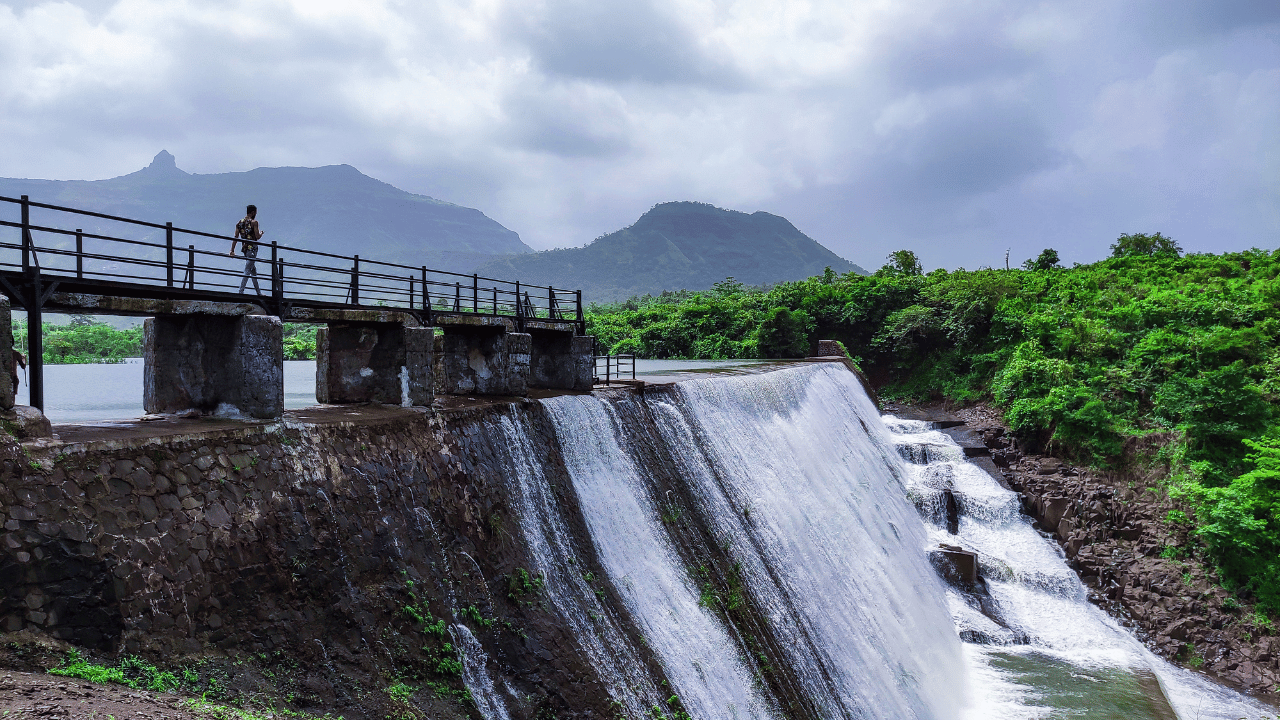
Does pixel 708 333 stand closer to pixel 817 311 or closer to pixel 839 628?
pixel 817 311

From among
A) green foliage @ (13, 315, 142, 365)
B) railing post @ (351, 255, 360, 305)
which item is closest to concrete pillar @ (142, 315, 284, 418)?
railing post @ (351, 255, 360, 305)

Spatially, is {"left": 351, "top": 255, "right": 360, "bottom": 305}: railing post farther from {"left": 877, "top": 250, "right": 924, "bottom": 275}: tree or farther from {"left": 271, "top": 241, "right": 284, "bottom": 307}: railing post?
{"left": 877, "top": 250, "right": 924, "bottom": 275}: tree

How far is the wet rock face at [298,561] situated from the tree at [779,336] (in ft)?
121

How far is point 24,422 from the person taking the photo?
7.51 meters

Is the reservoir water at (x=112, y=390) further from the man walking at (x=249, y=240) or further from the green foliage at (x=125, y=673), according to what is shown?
the green foliage at (x=125, y=673)

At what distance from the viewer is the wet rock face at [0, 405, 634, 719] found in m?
7.12

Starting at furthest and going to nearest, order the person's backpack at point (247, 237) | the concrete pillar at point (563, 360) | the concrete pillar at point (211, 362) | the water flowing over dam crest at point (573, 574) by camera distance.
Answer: the concrete pillar at point (563, 360) → the person's backpack at point (247, 237) → the concrete pillar at point (211, 362) → the water flowing over dam crest at point (573, 574)

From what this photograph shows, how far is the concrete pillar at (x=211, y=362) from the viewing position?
10.5 m

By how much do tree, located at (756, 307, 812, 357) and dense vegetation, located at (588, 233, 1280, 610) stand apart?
3.7 inches

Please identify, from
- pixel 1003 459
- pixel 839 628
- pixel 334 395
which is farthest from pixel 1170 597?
pixel 334 395

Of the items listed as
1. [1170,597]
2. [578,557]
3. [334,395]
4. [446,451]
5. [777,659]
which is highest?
[334,395]

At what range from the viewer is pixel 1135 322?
99.8ft

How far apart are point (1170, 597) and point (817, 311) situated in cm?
3105

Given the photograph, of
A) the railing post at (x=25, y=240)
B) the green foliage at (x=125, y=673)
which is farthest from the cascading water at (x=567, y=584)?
the railing post at (x=25, y=240)
